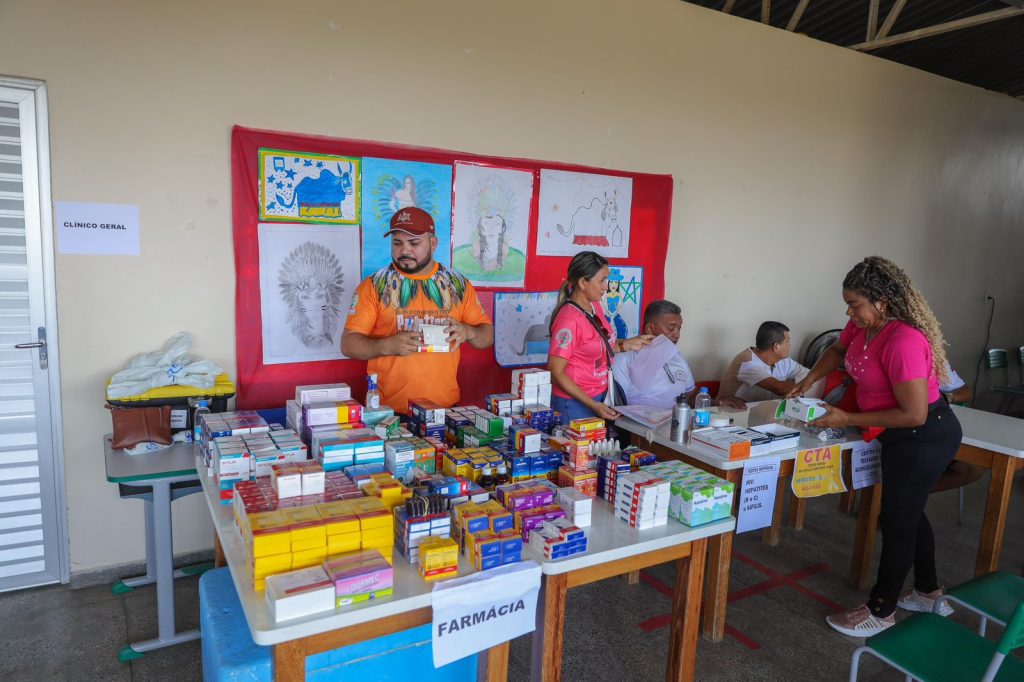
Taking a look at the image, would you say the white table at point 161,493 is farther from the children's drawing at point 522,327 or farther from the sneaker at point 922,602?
the sneaker at point 922,602

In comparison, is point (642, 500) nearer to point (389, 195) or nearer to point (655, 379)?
point (655, 379)

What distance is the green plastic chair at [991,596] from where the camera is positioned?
84.6 inches

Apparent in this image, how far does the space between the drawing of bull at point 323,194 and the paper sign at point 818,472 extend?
273cm

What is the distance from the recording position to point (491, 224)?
160 inches

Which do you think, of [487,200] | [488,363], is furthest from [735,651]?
[487,200]

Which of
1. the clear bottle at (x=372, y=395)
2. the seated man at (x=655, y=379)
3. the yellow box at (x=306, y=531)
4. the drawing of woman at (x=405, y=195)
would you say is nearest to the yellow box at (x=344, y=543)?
the yellow box at (x=306, y=531)

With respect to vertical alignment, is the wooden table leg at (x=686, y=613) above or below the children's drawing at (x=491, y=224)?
below

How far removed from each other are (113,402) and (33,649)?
1095mm

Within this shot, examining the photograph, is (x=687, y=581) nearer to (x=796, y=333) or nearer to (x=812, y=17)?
(x=796, y=333)

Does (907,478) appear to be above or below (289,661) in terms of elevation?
above

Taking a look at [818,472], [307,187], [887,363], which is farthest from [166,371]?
[887,363]

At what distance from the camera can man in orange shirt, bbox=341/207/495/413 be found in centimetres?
307

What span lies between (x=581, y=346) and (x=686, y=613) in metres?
1.39

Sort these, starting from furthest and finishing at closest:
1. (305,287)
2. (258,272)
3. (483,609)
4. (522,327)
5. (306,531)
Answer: (522,327) < (305,287) < (258,272) < (483,609) < (306,531)
